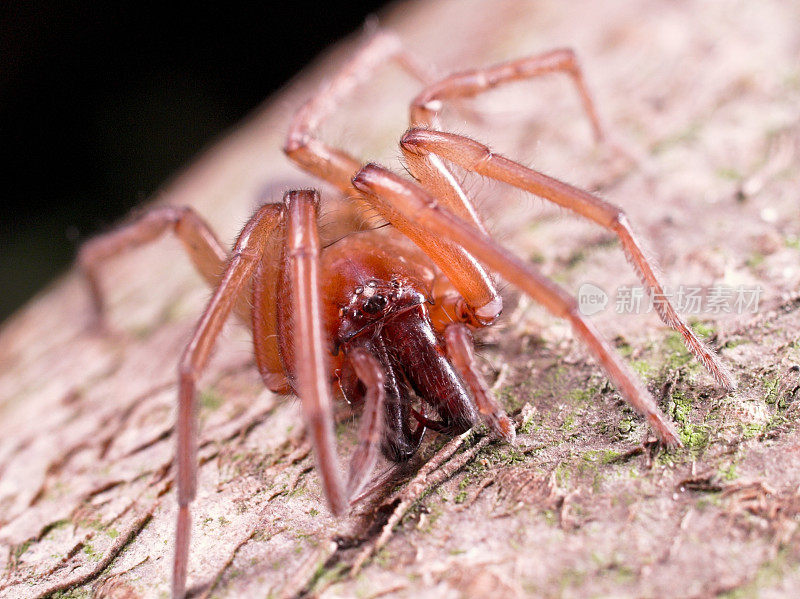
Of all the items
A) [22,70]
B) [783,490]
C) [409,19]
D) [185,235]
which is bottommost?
[783,490]

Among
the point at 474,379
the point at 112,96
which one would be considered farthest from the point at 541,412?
the point at 112,96

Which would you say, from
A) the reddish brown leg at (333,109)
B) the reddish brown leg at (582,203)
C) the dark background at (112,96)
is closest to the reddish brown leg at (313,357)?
the reddish brown leg at (582,203)

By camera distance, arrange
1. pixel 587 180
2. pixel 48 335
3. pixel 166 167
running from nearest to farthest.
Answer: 1. pixel 587 180
2. pixel 48 335
3. pixel 166 167

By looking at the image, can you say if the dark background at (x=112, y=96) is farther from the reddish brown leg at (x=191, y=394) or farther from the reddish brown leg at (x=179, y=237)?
the reddish brown leg at (x=191, y=394)

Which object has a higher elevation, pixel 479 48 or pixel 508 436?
pixel 479 48

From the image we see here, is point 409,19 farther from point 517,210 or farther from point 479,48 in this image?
point 517,210

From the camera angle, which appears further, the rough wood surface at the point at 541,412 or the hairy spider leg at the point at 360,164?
the hairy spider leg at the point at 360,164

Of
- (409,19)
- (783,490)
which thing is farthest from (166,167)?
(783,490)

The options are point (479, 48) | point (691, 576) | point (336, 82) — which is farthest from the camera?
point (479, 48)
